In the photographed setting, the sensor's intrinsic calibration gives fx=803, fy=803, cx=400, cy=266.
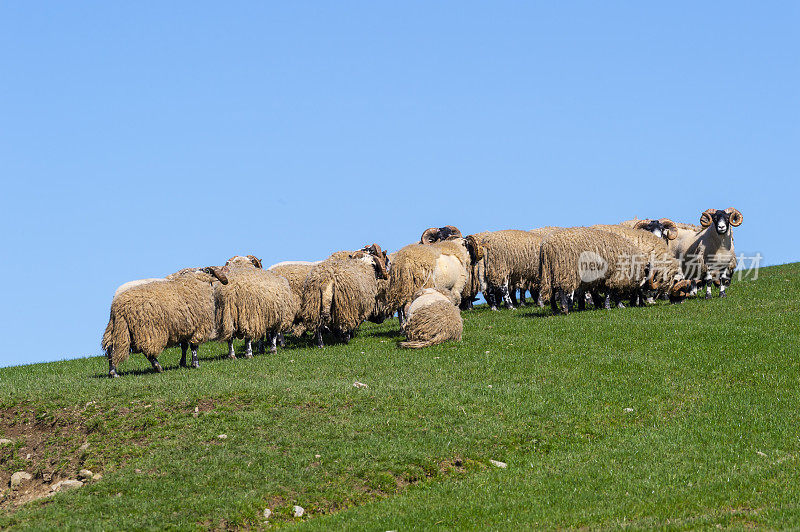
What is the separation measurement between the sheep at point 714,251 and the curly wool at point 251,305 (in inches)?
626

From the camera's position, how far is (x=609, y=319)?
24938 mm

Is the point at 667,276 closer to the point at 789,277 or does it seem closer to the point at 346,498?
the point at 789,277

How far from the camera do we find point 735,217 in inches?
1195

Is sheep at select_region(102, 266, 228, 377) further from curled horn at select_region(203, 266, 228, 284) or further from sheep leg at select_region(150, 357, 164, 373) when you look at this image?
curled horn at select_region(203, 266, 228, 284)

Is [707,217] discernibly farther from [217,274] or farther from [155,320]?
[155,320]

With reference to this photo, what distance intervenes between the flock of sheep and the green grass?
129cm

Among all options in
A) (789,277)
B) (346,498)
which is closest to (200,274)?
(346,498)

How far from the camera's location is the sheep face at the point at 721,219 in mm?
29281

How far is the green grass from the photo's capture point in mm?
11719

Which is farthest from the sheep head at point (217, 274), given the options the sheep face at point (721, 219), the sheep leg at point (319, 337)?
the sheep face at point (721, 219)

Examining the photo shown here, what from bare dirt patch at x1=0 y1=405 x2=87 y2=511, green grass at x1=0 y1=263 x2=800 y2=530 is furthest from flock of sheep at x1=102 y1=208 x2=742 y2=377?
bare dirt patch at x1=0 y1=405 x2=87 y2=511

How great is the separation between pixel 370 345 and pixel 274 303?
3097mm

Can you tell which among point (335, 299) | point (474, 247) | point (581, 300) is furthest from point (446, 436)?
point (474, 247)

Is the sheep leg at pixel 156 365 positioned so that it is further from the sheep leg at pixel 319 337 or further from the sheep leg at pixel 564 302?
the sheep leg at pixel 564 302
